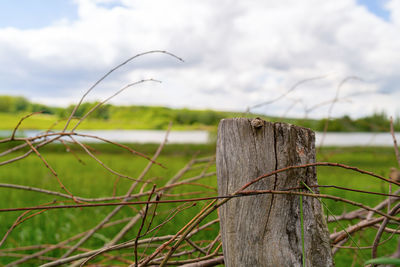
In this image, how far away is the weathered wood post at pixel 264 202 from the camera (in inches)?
39.4

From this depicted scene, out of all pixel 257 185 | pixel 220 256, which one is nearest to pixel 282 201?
pixel 257 185

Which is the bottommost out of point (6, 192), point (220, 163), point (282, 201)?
point (6, 192)

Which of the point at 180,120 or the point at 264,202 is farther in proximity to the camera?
the point at 180,120

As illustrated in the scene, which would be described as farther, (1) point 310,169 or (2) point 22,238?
(2) point 22,238

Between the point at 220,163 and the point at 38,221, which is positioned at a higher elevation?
the point at 220,163

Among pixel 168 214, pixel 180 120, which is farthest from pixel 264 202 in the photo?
pixel 180 120

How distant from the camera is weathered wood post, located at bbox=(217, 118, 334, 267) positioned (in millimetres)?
1000

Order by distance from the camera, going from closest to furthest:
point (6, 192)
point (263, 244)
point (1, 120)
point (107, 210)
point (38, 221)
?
point (263, 244) → point (38, 221) → point (107, 210) → point (6, 192) → point (1, 120)

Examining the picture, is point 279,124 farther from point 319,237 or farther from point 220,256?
point 220,256

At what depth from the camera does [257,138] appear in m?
1.01

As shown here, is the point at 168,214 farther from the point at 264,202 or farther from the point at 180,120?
the point at 180,120

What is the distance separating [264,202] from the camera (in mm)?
1005

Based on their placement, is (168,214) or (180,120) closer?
(168,214)

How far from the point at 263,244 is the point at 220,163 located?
0.28 meters
